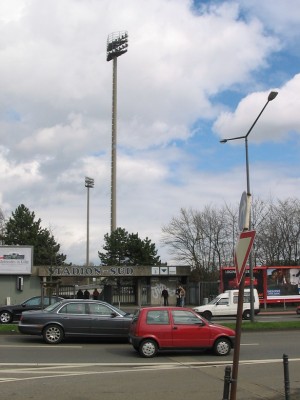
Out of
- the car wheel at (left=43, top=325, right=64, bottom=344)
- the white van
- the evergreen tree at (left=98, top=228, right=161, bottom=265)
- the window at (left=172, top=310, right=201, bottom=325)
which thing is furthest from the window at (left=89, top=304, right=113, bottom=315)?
the evergreen tree at (left=98, top=228, right=161, bottom=265)

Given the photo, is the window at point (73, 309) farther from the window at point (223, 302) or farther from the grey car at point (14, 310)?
the window at point (223, 302)

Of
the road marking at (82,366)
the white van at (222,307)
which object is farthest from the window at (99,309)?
the white van at (222,307)

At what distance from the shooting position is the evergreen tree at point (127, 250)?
194 feet

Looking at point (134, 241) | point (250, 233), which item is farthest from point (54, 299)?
point (134, 241)

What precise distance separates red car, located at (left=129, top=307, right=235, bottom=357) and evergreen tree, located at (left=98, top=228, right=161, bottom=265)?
44.2 m

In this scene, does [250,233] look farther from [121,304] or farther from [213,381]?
[121,304]

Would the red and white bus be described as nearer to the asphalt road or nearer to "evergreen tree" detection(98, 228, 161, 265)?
"evergreen tree" detection(98, 228, 161, 265)

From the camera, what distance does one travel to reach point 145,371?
37.8 ft

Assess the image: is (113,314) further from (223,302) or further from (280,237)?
(280,237)

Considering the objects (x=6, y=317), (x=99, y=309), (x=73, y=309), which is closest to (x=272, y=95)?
(x=99, y=309)

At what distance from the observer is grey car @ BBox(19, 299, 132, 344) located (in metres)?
16.3

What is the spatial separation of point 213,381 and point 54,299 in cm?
1684

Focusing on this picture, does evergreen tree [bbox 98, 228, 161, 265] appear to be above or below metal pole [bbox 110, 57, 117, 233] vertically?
below

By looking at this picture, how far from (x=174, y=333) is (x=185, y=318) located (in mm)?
548
